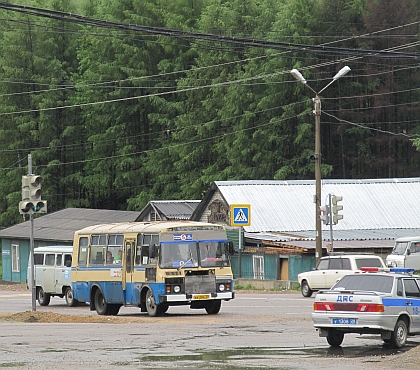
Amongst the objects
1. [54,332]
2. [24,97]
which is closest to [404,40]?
[24,97]

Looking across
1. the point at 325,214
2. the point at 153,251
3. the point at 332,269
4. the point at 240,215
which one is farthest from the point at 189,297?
the point at 240,215

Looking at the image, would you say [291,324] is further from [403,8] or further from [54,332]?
[403,8]

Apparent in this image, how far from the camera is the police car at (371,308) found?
18.4 m

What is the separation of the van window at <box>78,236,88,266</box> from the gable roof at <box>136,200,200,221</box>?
28196 mm

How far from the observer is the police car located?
60.4 feet

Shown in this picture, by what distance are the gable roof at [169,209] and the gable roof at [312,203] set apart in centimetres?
258

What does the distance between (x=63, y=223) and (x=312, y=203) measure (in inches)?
759

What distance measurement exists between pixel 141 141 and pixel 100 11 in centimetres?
1146

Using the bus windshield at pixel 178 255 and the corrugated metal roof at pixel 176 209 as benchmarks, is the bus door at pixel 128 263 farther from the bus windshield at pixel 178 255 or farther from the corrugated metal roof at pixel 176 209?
the corrugated metal roof at pixel 176 209

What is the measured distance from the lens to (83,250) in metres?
30.7

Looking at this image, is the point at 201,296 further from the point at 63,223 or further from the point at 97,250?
the point at 63,223

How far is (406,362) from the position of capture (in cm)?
1603

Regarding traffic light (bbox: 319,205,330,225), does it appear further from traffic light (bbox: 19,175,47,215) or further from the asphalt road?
traffic light (bbox: 19,175,47,215)

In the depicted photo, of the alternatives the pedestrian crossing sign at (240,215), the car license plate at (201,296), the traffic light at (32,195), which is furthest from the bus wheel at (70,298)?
the pedestrian crossing sign at (240,215)
